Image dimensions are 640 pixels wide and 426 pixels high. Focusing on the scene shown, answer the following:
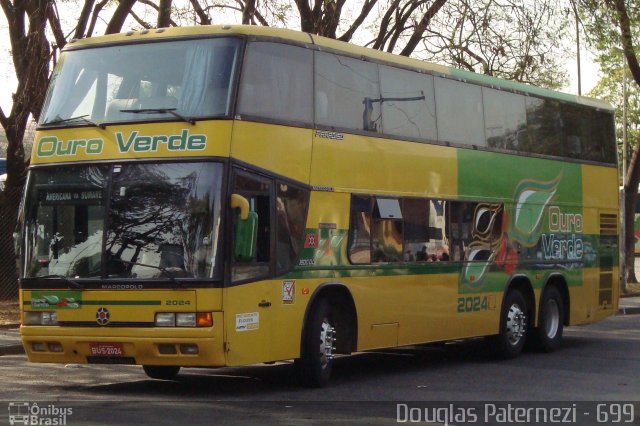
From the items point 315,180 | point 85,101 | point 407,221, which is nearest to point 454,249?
point 407,221

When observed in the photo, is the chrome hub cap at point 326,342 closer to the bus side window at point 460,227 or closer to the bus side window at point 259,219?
the bus side window at point 259,219

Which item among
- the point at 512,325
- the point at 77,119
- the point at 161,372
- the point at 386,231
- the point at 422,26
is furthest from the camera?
the point at 422,26

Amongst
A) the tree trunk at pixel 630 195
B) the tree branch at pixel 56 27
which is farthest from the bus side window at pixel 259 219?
the tree trunk at pixel 630 195

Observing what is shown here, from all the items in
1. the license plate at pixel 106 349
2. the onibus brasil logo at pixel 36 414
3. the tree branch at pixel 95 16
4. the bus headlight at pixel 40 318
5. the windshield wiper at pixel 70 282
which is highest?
the tree branch at pixel 95 16

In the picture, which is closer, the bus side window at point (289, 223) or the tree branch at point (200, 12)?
the bus side window at point (289, 223)

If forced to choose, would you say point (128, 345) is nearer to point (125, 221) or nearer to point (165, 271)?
point (165, 271)

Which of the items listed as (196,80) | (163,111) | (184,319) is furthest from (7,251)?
(184,319)

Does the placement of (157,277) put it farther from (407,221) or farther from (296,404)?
(407,221)

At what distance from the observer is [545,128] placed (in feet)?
60.3

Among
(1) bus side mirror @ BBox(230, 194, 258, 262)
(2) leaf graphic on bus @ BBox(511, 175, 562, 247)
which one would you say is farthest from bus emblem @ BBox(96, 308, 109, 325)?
(2) leaf graphic on bus @ BBox(511, 175, 562, 247)

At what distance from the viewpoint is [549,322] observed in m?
18.3

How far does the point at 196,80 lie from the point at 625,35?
1889 centimetres

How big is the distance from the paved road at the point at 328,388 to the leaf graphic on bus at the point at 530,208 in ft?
6.01

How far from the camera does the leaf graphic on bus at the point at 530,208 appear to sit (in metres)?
17.5
